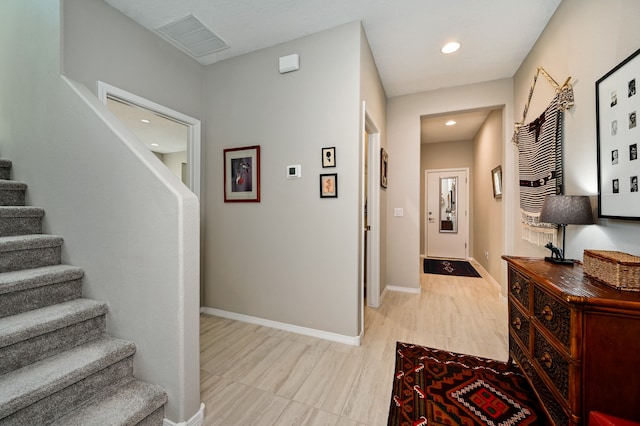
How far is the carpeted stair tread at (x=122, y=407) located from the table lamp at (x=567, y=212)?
2335 millimetres

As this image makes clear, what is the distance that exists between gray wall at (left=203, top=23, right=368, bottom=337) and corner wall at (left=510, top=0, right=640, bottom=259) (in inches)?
58.9

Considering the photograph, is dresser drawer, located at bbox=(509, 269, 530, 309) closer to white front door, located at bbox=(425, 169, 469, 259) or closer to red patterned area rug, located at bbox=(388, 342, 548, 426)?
red patterned area rug, located at bbox=(388, 342, 548, 426)

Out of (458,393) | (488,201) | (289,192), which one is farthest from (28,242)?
(488,201)

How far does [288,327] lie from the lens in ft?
8.06

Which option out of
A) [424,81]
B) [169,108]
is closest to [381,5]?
[424,81]

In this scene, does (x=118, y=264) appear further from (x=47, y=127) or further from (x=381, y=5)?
(x=381, y=5)

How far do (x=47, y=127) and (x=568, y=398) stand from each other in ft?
10.4

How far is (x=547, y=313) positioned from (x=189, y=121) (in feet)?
10.4

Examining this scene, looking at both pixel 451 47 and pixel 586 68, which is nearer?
pixel 586 68

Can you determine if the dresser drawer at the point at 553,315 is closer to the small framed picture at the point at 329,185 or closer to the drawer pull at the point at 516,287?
the drawer pull at the point at 516,287

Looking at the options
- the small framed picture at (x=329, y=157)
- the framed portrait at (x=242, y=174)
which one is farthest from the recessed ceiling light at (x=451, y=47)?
the framed portrait at (x=242, y=174)

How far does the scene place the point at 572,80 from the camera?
1.85 m

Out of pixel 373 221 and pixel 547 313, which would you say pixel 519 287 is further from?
pixel 373 221

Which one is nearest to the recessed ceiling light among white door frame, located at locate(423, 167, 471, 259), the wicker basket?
the wicker basket
